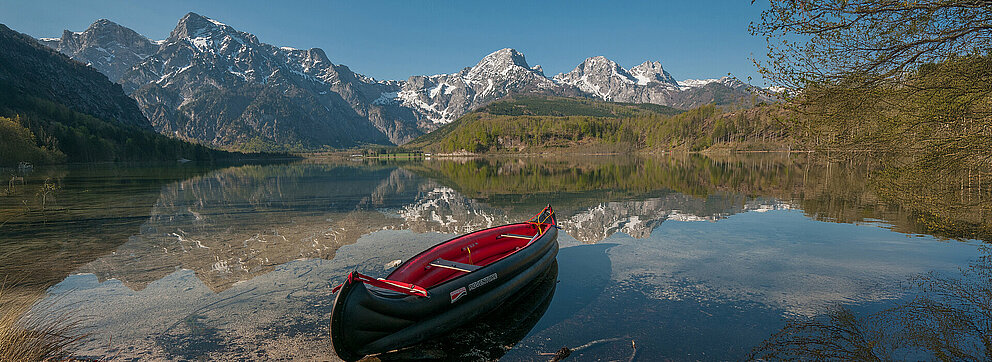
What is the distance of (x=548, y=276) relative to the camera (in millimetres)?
10922

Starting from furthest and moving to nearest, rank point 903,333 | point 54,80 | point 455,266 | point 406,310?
point 54,80, point 455,266, point 903,333, point 406,310

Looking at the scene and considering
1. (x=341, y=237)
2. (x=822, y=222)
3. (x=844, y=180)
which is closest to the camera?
(x=341, y=237)

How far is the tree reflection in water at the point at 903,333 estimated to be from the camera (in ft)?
20.5

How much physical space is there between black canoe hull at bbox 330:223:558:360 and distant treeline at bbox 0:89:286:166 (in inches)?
3390

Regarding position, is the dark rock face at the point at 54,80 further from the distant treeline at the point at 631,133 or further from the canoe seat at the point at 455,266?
the canoe seat at the point at 455,266

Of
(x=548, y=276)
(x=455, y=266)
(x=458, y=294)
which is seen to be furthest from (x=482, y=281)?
(x=548, y=276)

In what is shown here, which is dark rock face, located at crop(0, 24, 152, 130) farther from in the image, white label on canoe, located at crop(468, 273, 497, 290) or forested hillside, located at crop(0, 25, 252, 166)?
white label on canoe, located at crop(468, 273, 497, 290)

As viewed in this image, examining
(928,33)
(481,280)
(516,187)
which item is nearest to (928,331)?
(928,33)

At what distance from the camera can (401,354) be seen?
22.0 feet

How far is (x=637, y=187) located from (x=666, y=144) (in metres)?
115

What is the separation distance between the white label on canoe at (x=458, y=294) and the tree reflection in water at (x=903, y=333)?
16.2 ft

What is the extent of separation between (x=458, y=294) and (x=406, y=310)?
3.50 feet

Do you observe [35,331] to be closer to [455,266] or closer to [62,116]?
[455,266]

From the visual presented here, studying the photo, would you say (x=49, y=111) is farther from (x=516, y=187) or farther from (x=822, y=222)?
(x=822, y=222)
